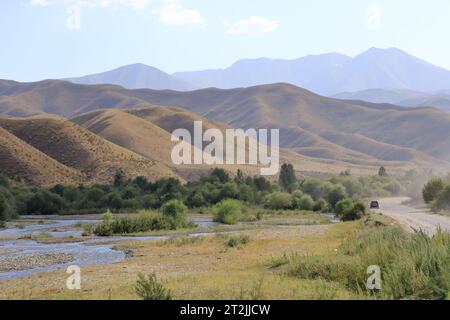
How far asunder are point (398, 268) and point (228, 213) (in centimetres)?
5425

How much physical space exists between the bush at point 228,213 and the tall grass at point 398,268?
45.7 metres

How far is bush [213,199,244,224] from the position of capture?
73762 millimetres

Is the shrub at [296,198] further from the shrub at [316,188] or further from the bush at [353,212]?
the bush at [353,212]

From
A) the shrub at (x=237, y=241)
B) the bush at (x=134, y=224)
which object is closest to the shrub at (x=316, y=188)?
the bush at (x=134, y=224)

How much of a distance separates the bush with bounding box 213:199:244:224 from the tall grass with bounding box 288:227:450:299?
45.7 meters

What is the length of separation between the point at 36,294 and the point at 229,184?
74507mm

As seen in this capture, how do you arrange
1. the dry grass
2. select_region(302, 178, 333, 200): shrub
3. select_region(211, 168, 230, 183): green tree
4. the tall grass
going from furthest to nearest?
select_region(211, 168, 230, 183): green tree, select_region(302, 178, 333, 200): shrub, the dry grass, the tall grass

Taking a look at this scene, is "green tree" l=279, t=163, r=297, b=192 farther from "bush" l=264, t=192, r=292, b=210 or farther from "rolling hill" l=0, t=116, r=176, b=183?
"rolling hill" l=0, t=116, r=176, b=183

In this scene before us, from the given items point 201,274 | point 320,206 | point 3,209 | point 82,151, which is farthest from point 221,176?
point 201,274

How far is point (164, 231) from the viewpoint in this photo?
63688mm

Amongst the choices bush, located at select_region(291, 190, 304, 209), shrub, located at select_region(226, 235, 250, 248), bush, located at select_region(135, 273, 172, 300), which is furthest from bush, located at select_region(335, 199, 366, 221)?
bush, located at select_region(135, 273, 172, 300)

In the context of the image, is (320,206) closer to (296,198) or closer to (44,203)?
(296,198)

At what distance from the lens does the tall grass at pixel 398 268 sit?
19.0 meters

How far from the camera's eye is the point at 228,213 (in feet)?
243
